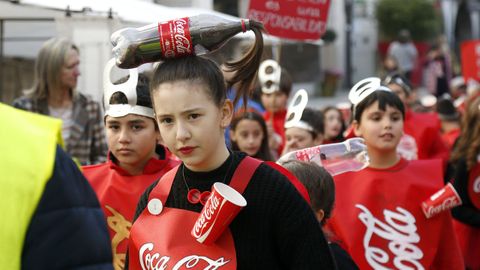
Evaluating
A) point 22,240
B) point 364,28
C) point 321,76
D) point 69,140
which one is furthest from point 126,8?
point 364,28

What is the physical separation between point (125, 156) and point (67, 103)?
2.16m

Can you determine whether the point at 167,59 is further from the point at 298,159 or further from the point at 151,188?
the point at 298,159

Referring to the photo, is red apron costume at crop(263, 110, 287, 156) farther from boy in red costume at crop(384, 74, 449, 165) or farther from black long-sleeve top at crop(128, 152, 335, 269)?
black long-sleeve top at crop(128, 152, 335, 269)

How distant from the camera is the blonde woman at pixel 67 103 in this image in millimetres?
6531

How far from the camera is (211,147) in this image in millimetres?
3164

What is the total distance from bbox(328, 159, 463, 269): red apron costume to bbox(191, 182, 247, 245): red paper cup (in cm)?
191

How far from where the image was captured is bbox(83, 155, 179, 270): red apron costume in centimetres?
458

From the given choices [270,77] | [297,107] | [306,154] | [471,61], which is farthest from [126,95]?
[471,61]

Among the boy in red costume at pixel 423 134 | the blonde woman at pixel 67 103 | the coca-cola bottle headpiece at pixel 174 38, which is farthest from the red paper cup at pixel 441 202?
the boy in red costume at pixel 423 134

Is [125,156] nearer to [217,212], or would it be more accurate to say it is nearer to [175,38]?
[175,38]

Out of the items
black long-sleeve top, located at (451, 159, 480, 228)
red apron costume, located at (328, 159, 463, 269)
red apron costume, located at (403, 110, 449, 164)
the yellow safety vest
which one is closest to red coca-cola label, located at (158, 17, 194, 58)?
the yellow safety vest

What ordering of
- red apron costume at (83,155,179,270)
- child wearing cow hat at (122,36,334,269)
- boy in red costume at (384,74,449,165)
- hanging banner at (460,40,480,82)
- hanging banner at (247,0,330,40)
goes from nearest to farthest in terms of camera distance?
child wearing cow hat at (122,36,334,269), red apron costume at (83,155,179,270), boy in red costume at (384,74,449,165), hanging banner at (247,0,330,40), hanging banner at (460,40,480,82)

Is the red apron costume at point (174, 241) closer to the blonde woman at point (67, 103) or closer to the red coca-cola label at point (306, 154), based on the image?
the red coca-cola label at point (306, 154)

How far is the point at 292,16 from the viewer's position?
8.86 meters
